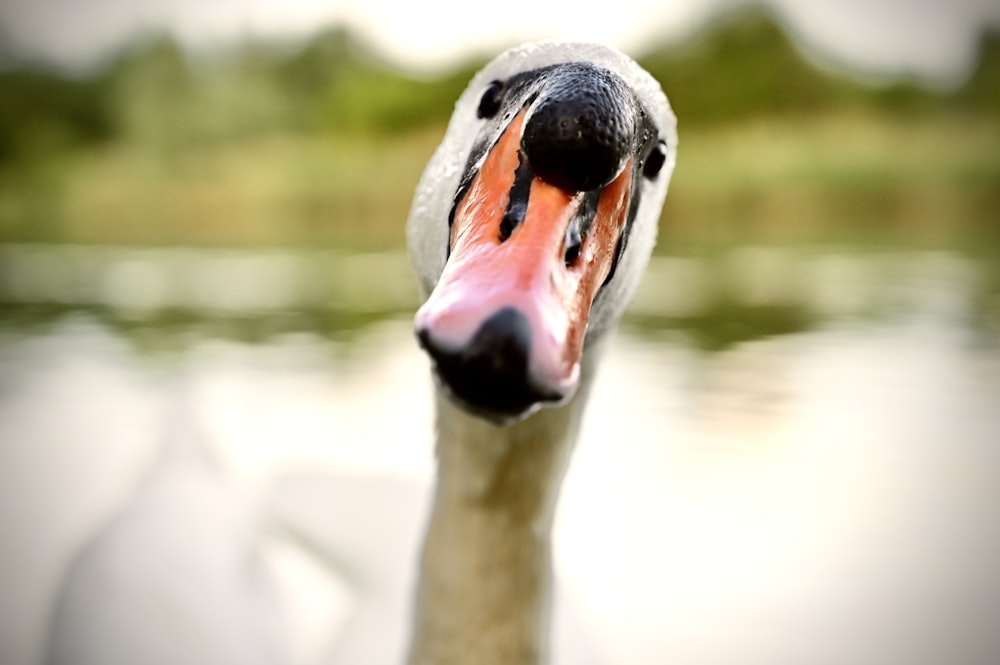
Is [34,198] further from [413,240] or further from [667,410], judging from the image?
[413,240]

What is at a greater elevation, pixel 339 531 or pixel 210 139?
pixel 210 139

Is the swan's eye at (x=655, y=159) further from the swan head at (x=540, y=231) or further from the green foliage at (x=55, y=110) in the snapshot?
the green foliage at (x=55, y=110)

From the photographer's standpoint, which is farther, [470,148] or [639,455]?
[639,455]

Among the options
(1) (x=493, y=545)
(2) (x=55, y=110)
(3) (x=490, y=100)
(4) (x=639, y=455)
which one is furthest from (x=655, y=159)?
(2) (x=55, y=110)

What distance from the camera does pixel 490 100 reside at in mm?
929

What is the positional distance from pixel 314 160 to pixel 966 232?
3659 millimetres

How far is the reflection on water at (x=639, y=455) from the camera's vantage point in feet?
5.53

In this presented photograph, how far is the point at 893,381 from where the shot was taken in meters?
2.96

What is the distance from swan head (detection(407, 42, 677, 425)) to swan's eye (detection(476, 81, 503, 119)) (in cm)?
1

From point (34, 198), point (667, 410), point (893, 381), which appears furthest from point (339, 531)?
point (34, 198)

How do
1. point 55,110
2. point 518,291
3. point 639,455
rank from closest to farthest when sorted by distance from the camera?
point 518,291
point 639,455
point 55,110

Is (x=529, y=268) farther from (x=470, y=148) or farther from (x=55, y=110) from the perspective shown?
(x=55, y=110)

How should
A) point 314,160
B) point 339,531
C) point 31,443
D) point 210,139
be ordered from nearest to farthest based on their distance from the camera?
1. point 339,531
2. point 31,443
3. point 210,139
4. point 314,160

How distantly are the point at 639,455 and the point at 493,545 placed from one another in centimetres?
149
